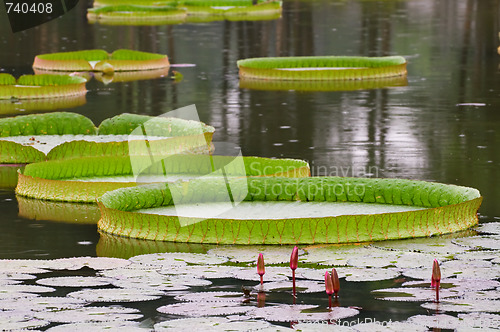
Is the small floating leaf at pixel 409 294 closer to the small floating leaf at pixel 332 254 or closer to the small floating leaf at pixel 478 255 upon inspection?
the small floating leaf at pixel 332 254

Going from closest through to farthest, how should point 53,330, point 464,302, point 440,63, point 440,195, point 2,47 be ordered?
point 53,330, point 464,302, point 440,195, point 440,63, point 2,47

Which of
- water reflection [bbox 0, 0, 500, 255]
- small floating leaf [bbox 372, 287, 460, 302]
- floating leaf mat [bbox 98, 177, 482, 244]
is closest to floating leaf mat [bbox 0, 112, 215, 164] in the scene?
water reflection [bbox 0, 0, 500, 255]

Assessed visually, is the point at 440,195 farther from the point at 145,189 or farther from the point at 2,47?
the point at 2,47

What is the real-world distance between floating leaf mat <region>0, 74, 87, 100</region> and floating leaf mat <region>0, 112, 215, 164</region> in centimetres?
624

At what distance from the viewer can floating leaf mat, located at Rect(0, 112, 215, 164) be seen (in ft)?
47.9

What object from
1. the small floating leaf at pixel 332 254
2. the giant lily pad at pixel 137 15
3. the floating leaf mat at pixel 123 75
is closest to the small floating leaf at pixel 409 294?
the small floating leaf at pixel 332 254

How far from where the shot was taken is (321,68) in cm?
2534

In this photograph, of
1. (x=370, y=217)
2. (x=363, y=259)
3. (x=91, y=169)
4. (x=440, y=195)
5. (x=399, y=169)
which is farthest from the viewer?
(x=399, y=169)

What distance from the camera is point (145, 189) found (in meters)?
11.2

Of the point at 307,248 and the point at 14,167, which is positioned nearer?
the point at 307,248

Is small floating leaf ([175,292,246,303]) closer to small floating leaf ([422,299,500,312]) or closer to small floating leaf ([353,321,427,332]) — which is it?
small floating leaf ([353,321,427,332])

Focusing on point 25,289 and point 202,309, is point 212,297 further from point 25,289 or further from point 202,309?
point 25,289

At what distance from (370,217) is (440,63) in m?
17.5

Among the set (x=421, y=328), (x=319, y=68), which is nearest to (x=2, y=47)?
(x=319, y=68)
